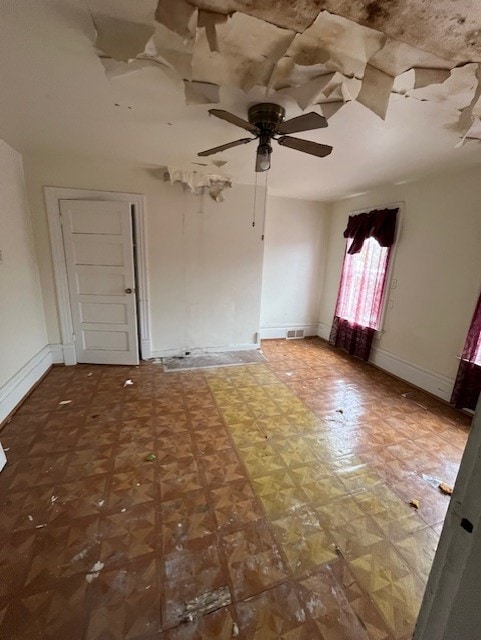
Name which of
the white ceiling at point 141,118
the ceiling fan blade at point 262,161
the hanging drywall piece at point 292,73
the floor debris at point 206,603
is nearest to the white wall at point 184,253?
the white ceiling at point 141,118

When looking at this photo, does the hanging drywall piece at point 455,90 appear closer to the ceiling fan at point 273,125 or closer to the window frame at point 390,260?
the ceiling fan at point 273,125

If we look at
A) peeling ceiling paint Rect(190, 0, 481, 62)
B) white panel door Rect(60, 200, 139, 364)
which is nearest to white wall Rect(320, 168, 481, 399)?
peeling ceiling paint Rect(190, 0, 481, 62)

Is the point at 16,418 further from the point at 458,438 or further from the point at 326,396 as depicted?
the point at 458,438

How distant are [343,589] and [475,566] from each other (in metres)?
1.14

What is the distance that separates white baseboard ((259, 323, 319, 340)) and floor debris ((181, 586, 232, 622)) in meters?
3.52

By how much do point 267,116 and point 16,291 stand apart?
8.73 feet

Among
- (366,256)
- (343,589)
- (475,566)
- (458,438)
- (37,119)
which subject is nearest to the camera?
(475,566)

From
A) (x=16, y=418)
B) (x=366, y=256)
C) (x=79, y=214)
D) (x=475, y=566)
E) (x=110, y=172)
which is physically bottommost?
(x=16, y=418)

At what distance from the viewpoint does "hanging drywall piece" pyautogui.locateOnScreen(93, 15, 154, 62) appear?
121cm

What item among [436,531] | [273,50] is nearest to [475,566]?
[436,531]

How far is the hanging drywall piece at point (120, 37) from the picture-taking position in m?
1.21

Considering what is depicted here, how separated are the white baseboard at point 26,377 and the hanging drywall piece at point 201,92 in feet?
8.51

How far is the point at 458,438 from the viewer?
2336 millimetres

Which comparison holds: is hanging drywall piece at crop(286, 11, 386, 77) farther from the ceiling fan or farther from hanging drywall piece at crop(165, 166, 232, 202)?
hanging drywall piece at crop(165, 166, 232, 202)
